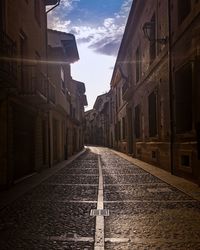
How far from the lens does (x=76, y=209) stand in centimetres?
657

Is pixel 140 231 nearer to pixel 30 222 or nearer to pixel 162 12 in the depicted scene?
pixel 30 222

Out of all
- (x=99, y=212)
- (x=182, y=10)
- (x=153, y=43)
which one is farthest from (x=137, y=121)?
(x=99, y=212)

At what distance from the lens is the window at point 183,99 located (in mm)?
11102

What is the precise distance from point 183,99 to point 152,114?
5.67m

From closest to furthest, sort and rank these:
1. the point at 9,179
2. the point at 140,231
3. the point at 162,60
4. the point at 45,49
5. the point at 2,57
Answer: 1. the point at 140,231
2. the point at 2,57
3. the point at 9,179
4. the point at 162,60
5. the point at 45,49

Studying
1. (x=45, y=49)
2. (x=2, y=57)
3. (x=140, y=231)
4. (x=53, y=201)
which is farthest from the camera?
(x=45, y=49)

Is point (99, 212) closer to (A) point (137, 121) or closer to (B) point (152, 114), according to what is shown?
(B) point (152, 114)

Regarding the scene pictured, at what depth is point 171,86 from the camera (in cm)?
1268

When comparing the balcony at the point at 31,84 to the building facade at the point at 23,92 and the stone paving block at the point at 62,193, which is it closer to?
the building facade at the point at 23,92

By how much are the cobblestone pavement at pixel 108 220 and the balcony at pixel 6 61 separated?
2638mm

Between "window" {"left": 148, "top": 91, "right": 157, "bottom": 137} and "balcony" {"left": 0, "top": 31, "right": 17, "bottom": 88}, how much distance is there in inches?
332

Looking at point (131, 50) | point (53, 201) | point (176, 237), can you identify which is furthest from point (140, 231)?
point (131, 50)

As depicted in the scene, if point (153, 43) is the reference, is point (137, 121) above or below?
below

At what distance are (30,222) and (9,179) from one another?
4.46 m
